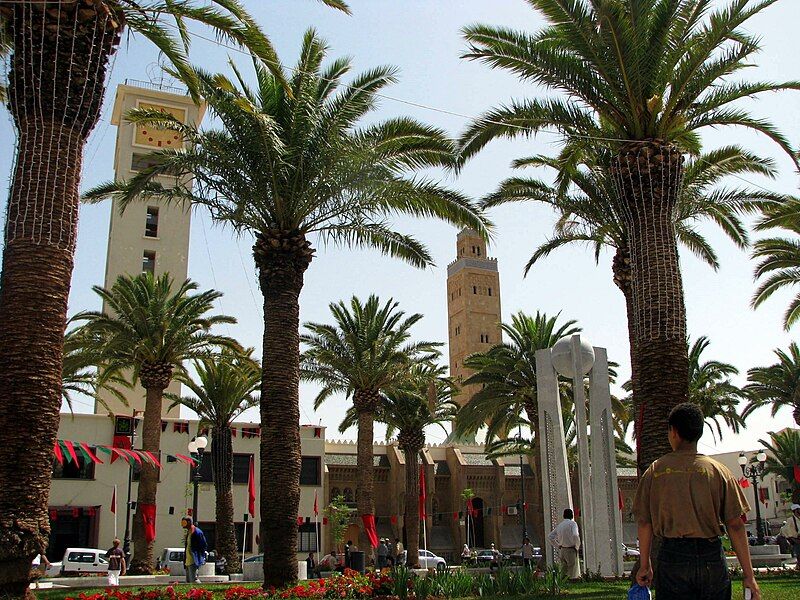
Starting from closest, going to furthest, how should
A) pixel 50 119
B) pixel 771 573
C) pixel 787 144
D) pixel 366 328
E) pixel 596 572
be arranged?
pixel 50 119 < pixel 787 144 < pixel 596 572 < pixel 771 573 < pixel 366 328

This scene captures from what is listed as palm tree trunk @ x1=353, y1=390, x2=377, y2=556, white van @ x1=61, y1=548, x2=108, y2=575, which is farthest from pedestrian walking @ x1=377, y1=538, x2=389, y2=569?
white van @ x1=61, y1=548, x2=108, y2=575

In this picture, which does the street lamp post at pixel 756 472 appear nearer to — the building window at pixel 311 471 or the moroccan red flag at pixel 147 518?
the moroccan red flag at pixel 147 518

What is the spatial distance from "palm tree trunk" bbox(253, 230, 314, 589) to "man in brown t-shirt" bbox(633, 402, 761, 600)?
1074cm

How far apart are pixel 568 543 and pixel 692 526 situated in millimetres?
10568

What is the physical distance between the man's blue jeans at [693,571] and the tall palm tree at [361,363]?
26380mm

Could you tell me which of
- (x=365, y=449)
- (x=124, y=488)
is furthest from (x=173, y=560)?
(x=124, y=488)

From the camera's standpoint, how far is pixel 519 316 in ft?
108

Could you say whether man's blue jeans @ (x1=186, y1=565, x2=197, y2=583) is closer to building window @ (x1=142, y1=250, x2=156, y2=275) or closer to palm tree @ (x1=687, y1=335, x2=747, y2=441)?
palm tree @ (x1=687, y1=335, x2=747, y2=441)

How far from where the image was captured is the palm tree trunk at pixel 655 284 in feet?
43.0

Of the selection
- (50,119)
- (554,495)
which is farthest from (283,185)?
(554,495)

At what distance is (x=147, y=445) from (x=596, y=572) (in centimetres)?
1692

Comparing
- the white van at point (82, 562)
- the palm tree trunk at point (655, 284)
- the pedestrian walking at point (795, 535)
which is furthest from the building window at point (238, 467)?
the palm tree trunk at point (655, 284)

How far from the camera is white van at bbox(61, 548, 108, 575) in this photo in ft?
98.7

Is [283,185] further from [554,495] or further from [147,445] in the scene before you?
[147,445]
